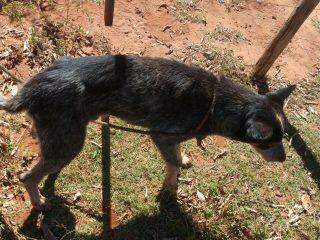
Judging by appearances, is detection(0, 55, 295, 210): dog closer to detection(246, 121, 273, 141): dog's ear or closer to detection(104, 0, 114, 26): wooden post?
detection(246, 121, 273, 141): dog's ear

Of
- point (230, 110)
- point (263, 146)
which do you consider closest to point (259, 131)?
point (230, 110)

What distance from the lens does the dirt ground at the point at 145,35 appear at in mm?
7703

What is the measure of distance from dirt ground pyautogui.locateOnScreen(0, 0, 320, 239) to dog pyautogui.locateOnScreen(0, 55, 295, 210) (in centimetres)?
137

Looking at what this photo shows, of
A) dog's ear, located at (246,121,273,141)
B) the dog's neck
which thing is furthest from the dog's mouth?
dog's ear, located at (246,121,273,141)

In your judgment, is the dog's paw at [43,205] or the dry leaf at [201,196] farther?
the dry leaf at [201,196]

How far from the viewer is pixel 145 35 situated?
8.98 metres

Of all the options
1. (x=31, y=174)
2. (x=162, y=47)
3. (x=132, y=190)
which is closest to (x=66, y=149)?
(x=31, y=174)

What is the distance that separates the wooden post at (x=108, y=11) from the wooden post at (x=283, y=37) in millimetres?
3043

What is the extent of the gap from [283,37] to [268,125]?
3166mm

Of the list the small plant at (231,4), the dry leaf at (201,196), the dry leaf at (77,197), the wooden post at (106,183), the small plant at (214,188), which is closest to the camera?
the wooden post at (106,183)

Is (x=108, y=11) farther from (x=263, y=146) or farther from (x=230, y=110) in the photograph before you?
(x=263, y=146)

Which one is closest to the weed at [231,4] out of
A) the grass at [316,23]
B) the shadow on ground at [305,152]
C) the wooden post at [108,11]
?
the grass at [316,23]

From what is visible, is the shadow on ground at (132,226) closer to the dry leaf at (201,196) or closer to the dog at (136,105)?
the dog at (136,105)

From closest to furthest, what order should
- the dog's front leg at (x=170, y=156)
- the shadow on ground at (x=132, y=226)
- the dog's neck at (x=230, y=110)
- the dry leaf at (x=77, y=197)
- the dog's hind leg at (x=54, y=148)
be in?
the dog's hind leg at (x=54, y=148), the dog's neck at (x=230, y=110), the shadow on ground at (x=132, y=226), the dog's front leg at (x=170, y=156), the dry leaf at (x=77, y=197)
